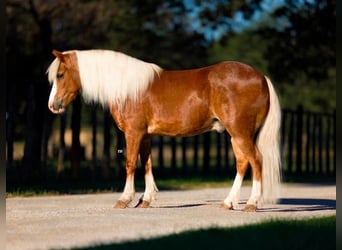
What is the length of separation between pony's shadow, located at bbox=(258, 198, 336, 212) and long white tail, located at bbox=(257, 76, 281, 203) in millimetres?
399

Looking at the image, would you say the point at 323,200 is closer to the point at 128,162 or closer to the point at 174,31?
the point at 128,162

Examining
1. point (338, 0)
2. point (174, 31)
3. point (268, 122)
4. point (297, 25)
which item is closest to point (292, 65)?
point (297, 25)

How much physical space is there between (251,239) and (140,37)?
22996 mm

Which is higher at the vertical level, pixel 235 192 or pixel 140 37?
pixel 140 37

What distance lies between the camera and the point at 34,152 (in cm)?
1791

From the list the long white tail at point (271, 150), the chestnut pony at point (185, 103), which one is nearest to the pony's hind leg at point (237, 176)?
the chestnut pony at point (185, 103)

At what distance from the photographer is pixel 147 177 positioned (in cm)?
1151

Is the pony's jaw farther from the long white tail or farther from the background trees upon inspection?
the background trees

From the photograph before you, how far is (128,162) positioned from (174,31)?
2135 cm

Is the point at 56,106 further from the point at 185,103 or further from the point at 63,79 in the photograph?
the point at 185,103

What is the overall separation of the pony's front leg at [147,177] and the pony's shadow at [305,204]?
5.14ft

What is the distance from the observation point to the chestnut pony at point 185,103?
1103 centimetres

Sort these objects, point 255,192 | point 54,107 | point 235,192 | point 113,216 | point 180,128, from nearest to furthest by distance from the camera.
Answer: point 113,216 < point 255,192 < point 235,192 < point 180,128 < point 54,107

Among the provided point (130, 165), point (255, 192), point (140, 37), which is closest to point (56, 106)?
point (130, 165)
